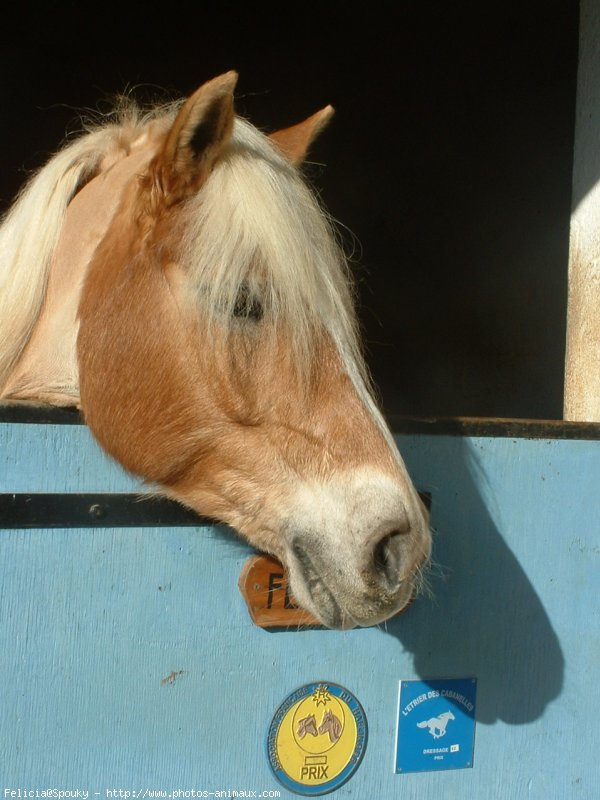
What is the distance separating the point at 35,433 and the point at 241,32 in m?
4.13

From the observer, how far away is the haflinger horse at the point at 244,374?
4.17 feet

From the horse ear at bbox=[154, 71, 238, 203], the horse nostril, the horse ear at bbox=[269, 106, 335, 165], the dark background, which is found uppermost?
the dark background

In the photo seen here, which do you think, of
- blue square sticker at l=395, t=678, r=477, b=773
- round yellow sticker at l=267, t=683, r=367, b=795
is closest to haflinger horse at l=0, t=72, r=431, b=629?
round yellow sticker at l=267, t=683, r=367, b=795

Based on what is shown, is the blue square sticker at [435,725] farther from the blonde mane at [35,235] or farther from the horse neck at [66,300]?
the blonde mane at [35,235]

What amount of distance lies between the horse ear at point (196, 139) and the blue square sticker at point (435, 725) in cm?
124

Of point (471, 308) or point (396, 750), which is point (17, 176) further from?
point (396, 750)

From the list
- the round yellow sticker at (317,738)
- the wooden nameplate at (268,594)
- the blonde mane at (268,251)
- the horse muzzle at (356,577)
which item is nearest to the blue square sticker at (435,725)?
the round yellow sticker at (317,738)

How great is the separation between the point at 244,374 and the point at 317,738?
34.0 inches

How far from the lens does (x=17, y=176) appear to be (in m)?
5.10

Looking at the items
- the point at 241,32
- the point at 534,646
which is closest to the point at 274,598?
the point at 534,646

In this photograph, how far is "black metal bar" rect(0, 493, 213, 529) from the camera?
4.44 ft

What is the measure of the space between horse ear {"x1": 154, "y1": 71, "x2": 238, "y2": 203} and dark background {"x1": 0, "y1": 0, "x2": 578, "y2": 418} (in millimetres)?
3354

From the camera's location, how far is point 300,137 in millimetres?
1781

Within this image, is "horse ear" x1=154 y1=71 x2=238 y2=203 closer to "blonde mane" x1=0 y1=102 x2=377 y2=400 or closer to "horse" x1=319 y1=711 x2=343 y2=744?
"blonde mane" x1=0 y1=102 x2=377 y2=400
